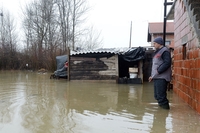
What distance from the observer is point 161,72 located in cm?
407

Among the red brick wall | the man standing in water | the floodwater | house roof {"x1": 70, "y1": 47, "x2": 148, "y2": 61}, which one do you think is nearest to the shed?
house roof {"x1": 70, "y1": 47, "x2": 148, "y2": 61}

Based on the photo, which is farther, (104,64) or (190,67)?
(104,64)

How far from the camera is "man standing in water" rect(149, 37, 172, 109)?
4059 millimetres

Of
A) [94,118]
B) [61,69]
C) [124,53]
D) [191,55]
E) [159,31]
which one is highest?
[159,31]

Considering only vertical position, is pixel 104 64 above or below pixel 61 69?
above

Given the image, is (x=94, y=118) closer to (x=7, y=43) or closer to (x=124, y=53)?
(x=124, y=53)

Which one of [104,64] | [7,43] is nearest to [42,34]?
[7,43]

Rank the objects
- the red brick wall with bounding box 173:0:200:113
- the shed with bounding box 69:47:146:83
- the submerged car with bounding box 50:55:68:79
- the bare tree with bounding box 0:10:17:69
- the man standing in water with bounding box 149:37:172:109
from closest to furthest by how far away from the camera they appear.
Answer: the red brick wall with bounding box 173:0:200:113
the man standing in water with bounding box 149:37:172:109
the shed with bounding box 69:47:146:83
the submerged car with bounding box 50:55:68:79
the bare tree with bounding box 0:10:17:69

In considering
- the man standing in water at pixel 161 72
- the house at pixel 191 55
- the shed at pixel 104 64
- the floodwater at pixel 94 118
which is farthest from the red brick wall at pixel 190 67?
the shed at pixel 104 64

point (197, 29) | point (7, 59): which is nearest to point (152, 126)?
point (197, 29)

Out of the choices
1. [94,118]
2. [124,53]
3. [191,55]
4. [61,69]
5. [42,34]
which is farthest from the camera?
[42,34]

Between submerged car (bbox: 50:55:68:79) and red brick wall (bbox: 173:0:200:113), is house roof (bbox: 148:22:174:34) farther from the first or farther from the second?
red brick wall (bbox: 173:0:200:113)

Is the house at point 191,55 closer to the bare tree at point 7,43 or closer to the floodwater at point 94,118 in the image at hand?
the floodwater at point 94,118

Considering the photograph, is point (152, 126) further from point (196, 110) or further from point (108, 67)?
point (108, 67)
